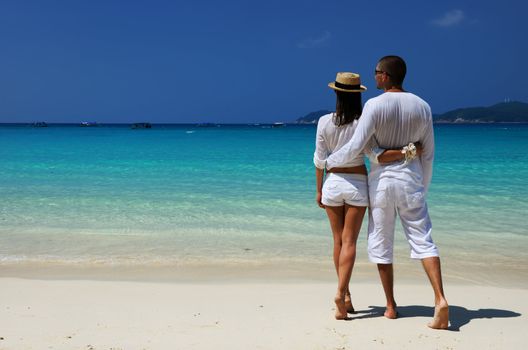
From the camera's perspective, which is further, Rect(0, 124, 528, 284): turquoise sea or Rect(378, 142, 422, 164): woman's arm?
Rect(0, 124, 528, 284): turquoise sea

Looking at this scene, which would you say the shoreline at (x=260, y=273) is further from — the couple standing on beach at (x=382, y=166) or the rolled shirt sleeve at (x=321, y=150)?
the rolled shirt sleeve at (x=321, y=150)

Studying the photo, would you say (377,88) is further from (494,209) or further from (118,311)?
(494,209)

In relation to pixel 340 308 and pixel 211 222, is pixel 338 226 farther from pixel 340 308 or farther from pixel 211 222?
pixel 211 222

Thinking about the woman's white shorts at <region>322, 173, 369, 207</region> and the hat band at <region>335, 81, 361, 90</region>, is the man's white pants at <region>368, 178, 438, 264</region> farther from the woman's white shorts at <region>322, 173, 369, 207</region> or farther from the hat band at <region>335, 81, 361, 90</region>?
the hat band at <region>335, 81, 361, 90</region>

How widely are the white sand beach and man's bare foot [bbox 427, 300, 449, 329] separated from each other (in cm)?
4

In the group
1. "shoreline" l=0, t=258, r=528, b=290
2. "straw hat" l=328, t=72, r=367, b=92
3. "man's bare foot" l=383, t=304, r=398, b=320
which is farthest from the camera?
"shoreline" l=0, t=258, r=528, b=290

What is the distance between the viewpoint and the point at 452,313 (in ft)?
14.1

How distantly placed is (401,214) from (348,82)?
3.30 ft

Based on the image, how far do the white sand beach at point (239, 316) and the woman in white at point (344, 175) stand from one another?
443 millimetres

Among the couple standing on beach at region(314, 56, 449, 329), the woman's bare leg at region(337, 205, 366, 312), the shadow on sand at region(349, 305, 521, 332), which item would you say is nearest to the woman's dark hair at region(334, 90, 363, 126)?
the couple standing on beach at region(314, 56, 449, 329)

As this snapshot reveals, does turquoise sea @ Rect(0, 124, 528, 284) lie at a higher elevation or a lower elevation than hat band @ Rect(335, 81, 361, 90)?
lower

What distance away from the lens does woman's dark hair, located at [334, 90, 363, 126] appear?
3.89 m

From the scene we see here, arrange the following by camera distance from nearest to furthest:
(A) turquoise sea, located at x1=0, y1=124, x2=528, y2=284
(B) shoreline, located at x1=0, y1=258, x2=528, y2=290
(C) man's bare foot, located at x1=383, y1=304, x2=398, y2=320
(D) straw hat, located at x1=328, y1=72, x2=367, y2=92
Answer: (D) straw hat, located at x1=328, y1=72, x2=367, y2=92 → (C) man's bare foot, located at x1=383, y1=304, x2=398, y2=320 → (B) shoreline, located at x1=0, y1=258, x2=528, y2=290 → (A) turquoise sea, located at x1=0, y1=124, x2=528, y2=284

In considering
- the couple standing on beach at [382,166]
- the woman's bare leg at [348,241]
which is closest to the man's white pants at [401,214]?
the couple standing on beach at [382,166]
